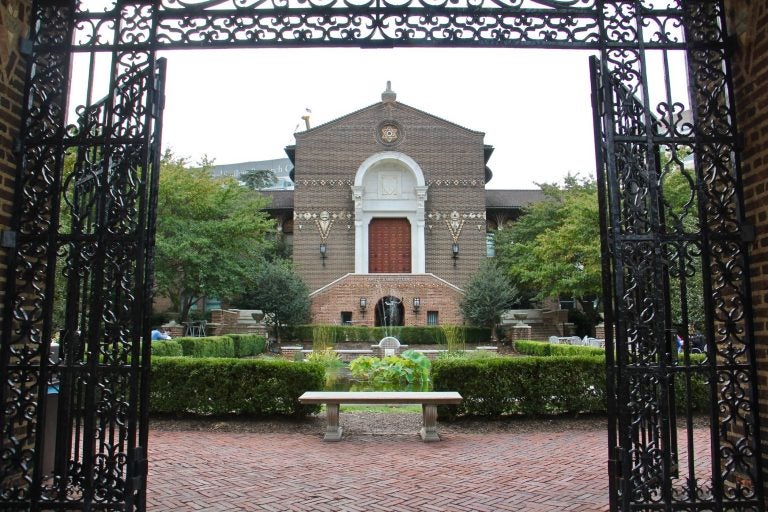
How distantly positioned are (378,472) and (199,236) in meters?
20.8

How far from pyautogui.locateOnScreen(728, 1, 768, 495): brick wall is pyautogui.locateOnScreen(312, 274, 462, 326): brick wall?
24.6 metres

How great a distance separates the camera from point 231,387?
30.3 ft

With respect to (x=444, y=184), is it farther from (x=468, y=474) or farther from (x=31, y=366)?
(x=31, y=366)

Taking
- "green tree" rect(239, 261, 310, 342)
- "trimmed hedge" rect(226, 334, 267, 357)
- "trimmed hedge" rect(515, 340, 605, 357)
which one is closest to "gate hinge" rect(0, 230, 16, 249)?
"trimmed hedge" rect(515, 340, 605, 357)

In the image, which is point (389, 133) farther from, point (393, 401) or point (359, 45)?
point (359, 45)

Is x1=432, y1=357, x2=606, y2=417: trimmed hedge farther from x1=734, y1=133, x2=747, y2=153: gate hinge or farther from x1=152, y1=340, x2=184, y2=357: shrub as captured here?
x1=152, y1=340, x2=184, y2=357: shrub

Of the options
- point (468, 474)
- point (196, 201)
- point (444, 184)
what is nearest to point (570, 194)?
point (444, 184)

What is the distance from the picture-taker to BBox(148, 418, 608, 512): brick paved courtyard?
16.3 ft

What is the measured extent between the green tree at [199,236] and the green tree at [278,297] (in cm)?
84

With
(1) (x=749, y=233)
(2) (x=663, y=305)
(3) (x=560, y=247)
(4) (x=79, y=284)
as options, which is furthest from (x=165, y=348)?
(3) (x=560, y=247)

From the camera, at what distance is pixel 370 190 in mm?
32844

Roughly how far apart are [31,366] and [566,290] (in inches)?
938

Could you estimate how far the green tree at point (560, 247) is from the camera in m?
23.4

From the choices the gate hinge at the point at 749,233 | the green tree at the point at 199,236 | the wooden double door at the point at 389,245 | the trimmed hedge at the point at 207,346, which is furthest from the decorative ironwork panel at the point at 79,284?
the wooden double door at the point at 389,245
